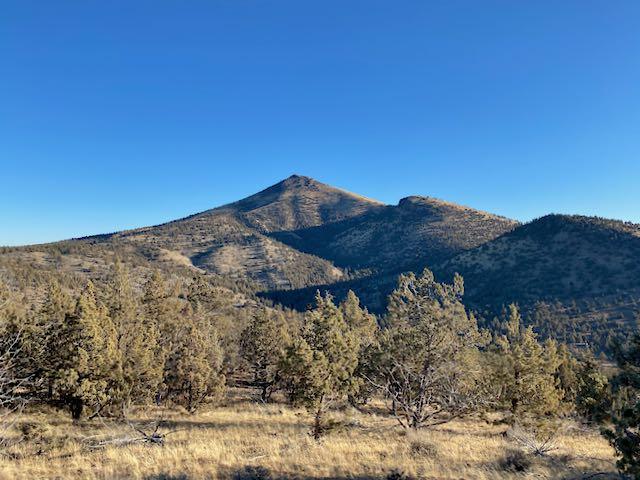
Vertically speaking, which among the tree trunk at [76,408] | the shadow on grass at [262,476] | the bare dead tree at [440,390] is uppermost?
the bare dead tree at [440,390]

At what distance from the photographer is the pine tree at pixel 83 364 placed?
64.7ft

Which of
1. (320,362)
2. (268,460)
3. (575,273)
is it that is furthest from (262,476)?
(575,273)

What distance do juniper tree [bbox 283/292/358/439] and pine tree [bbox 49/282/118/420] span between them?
10.3 metres

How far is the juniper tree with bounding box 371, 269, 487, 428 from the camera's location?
15305 mm

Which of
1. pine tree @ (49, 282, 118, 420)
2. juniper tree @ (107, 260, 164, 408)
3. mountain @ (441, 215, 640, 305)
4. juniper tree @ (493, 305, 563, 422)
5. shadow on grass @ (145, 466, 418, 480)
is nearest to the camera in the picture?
shadow on grass @ (145, 466, 418, 480)

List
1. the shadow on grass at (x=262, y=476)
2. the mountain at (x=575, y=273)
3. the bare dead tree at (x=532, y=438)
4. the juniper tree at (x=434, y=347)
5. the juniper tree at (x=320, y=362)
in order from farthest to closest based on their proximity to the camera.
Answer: the mountain at (x=575, y=273) → the bare dead tree at (x=532, y=438) → the juniper tree at (x=320, y=362) → the juniper tree at (x=434, y=347) → the shadow on grass at (x=262, y=476)

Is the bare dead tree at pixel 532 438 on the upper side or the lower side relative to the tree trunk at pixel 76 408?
lower

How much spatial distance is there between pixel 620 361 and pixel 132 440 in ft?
52.0

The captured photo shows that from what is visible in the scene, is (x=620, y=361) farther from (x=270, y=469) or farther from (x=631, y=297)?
(x=631, y=297)

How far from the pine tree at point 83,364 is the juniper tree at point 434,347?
14.5 m

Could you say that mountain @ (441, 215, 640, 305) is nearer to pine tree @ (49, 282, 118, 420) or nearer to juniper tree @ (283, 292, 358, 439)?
juniper tree @ (283, 292, 358, 439)

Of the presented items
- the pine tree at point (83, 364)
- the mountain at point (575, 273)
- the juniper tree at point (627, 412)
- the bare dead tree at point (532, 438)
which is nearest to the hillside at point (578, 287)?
the mountain at point (575, 273)

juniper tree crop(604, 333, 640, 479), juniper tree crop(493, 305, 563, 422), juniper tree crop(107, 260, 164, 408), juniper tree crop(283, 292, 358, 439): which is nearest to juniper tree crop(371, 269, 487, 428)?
juniper tree crop(283, 292, 358, 439)

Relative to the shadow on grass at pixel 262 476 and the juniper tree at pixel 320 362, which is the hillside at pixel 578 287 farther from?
the shadow on grass at pixel 262 476
